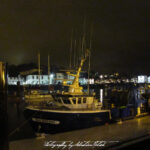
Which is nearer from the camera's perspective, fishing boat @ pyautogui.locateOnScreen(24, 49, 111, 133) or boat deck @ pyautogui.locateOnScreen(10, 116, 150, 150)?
boat deck @ pyautogui.locateOnScreen(10, 116, 150, 150)

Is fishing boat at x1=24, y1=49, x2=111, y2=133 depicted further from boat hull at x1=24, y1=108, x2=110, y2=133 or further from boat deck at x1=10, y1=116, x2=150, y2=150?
boat deck at x1=10, y1=116, x2=150, y2=150

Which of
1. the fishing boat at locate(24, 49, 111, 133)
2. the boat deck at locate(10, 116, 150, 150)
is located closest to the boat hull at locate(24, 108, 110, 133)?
the fishing boat at locate(24, 49, 111, 133)

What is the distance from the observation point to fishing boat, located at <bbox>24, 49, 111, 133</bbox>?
46.5ft

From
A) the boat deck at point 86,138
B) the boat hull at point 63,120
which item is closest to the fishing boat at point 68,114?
the boat hull at point 63,120

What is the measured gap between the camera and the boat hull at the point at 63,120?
556 inches

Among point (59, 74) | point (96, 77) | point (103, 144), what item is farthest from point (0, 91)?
point (96, 77)

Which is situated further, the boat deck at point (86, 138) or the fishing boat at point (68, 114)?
the fishing boat at point (68, 114)

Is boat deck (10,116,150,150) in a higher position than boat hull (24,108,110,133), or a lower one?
higher

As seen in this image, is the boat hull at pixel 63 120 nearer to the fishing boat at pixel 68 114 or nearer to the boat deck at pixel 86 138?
the fishing boat at pixel 68 114

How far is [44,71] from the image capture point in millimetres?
108438

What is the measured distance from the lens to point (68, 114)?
1415 cm

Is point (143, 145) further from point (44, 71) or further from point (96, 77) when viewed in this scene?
point (96, 77)

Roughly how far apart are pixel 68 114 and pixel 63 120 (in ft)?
1.96

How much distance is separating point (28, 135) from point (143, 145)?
12.3 m
